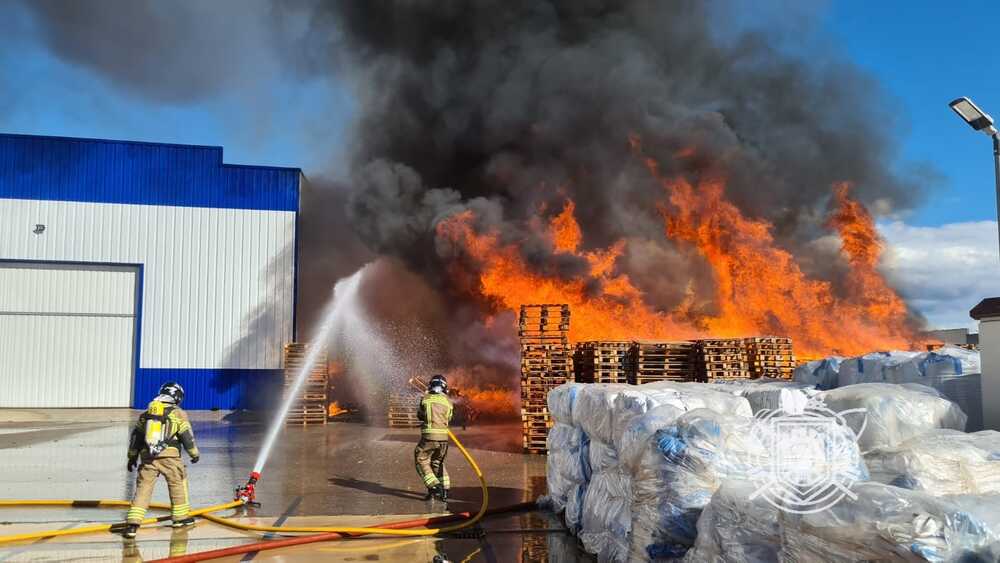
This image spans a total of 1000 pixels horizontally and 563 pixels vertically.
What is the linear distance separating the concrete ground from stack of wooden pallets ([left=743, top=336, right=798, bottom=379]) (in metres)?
4.62

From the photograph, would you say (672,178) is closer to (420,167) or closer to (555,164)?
(555,164)

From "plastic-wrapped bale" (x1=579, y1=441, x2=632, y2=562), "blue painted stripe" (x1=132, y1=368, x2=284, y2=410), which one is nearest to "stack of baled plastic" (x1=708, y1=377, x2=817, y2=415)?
"plastic-wrapped bale" (x1=579, y1=441, x2=632, y2=562)

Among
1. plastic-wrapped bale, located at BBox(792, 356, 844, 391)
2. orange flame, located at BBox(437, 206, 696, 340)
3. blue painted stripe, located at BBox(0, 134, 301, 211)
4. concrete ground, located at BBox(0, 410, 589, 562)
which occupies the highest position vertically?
blue painted stripe, located at BBox(0, 134, 301, 211)

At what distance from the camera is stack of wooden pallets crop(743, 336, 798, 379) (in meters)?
13.1

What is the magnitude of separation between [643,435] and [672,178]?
670 inches

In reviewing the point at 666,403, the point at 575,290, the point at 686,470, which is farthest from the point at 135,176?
the point at 686,470

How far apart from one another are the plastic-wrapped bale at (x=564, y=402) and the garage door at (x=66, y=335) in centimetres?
1749

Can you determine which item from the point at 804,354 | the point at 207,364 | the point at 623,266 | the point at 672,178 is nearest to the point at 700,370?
the point at 623,266

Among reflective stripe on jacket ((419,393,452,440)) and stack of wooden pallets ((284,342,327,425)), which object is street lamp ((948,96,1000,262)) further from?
stack of wooden pallets ((284,342,327,425))

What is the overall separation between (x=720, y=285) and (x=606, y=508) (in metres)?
15.5

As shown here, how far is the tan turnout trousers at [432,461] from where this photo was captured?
8.77 metres

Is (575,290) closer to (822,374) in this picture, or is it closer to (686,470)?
(822,374)

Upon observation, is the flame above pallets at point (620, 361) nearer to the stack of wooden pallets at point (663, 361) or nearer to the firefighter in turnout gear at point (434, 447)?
the stack of wooden pallets at point (663, 361)

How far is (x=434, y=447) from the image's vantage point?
29.0 ft
